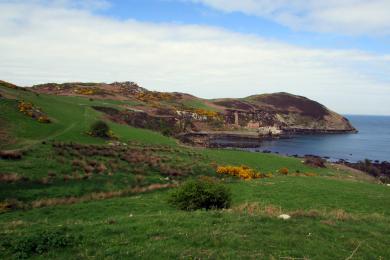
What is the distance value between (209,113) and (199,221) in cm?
10137

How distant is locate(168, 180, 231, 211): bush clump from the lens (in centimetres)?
2025

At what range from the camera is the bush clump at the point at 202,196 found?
66.4 ft

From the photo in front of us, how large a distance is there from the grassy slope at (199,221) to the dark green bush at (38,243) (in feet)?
1.25

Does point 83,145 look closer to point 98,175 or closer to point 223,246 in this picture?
point 98,175

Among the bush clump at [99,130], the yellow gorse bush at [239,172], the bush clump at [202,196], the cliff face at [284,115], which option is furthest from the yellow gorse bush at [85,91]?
the bush clump at [202,196]

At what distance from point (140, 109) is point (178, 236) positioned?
7979 centimetres

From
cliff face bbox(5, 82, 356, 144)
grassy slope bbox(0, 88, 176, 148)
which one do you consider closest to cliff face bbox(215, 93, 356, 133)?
cliff face bbox(5, 82, 356, 144)

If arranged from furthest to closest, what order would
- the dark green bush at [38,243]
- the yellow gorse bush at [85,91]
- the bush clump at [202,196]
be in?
the yellow gorse bush at [85,91], the bush clump at [202,196], the dark green bush at [38,243]

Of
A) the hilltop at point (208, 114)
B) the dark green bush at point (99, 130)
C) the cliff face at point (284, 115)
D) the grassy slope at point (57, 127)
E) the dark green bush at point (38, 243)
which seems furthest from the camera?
the cliff face at point (284, 115)

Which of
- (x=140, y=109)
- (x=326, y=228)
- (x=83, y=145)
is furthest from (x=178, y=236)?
(x=140, y=109)

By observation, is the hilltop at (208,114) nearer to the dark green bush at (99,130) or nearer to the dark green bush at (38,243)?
the dark green bush at (99,130)

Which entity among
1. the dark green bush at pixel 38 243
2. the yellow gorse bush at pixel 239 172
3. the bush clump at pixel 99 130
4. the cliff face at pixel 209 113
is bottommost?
the yellow gorse bush at pixel 239 172

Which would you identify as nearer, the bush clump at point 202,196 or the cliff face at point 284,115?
the bush clump at point 202,196

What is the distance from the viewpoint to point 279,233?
1362cm
